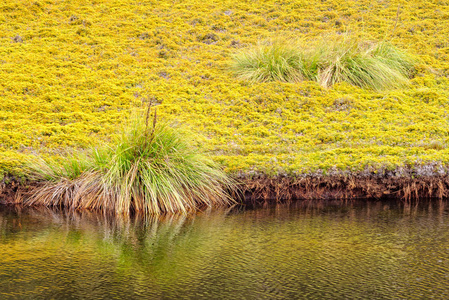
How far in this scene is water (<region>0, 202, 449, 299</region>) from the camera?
4.24 metres

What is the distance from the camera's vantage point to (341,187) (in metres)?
8.27

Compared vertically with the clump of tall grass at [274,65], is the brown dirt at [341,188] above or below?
below

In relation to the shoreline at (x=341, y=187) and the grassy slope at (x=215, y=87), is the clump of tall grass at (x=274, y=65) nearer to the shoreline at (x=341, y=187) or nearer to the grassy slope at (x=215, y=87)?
the grassy slope at (x=215, y=87)

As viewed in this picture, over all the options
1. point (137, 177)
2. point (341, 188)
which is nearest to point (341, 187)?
point (341, 188)

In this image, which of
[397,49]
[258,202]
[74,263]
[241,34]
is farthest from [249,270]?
[241,34]

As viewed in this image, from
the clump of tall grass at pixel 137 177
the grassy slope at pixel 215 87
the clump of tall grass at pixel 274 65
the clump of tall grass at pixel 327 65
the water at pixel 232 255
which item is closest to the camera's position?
the water at pixel 232 255

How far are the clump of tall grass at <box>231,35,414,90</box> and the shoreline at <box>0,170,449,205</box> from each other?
4.05 m

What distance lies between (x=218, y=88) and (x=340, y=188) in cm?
460

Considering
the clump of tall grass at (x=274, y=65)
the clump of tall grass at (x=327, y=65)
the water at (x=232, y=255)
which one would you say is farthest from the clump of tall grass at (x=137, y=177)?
the clump of tall grass at (x=327, y=65)

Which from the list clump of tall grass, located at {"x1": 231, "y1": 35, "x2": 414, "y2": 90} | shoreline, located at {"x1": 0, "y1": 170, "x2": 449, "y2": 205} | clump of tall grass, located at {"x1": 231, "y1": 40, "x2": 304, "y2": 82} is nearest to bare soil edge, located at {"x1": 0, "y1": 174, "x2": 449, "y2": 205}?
shoreline, located at {"x1": 0, "y1": 170, "x2": 449, "y2": 205}

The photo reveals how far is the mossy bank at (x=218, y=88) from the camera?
900cm

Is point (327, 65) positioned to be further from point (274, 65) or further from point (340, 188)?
point (340, 188)

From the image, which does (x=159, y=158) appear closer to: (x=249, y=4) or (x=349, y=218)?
(x=349, y=218)

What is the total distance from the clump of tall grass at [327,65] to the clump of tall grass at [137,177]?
4.42 meters
